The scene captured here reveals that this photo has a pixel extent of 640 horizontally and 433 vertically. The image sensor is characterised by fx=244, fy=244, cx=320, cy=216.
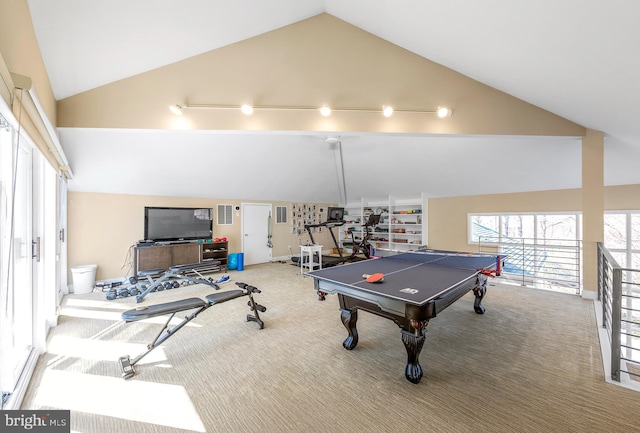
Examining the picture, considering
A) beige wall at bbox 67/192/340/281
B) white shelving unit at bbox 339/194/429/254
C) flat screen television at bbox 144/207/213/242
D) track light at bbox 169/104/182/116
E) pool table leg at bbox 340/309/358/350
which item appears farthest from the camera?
white shelving unit at bbox 339/194/429/254

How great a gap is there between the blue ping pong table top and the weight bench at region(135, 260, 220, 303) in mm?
2629

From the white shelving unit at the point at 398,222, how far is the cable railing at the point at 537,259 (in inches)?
62.9

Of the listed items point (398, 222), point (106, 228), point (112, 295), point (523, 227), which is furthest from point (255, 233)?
point (523, 227)

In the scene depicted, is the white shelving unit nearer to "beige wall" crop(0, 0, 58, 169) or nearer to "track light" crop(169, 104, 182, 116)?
"track light" crop(169, 104, 182, 116)

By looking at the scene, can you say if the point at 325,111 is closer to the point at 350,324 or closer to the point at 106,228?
the point at 350,324

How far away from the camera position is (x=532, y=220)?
548 cm

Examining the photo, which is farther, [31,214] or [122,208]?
[122,208]

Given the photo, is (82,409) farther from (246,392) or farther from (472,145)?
(472,145)

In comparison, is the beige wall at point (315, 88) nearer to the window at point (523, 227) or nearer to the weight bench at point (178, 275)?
the weight bench at point (178, 275)

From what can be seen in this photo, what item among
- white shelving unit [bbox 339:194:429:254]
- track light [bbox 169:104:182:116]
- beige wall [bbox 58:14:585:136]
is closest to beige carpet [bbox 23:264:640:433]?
beige wall [bbox 58:14:585:136]

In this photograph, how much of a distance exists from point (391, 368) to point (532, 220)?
546 cm

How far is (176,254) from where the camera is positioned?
539 cm

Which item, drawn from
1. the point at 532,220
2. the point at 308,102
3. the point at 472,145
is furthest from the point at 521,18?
the point at 532,220

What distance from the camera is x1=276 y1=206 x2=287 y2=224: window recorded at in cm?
759
